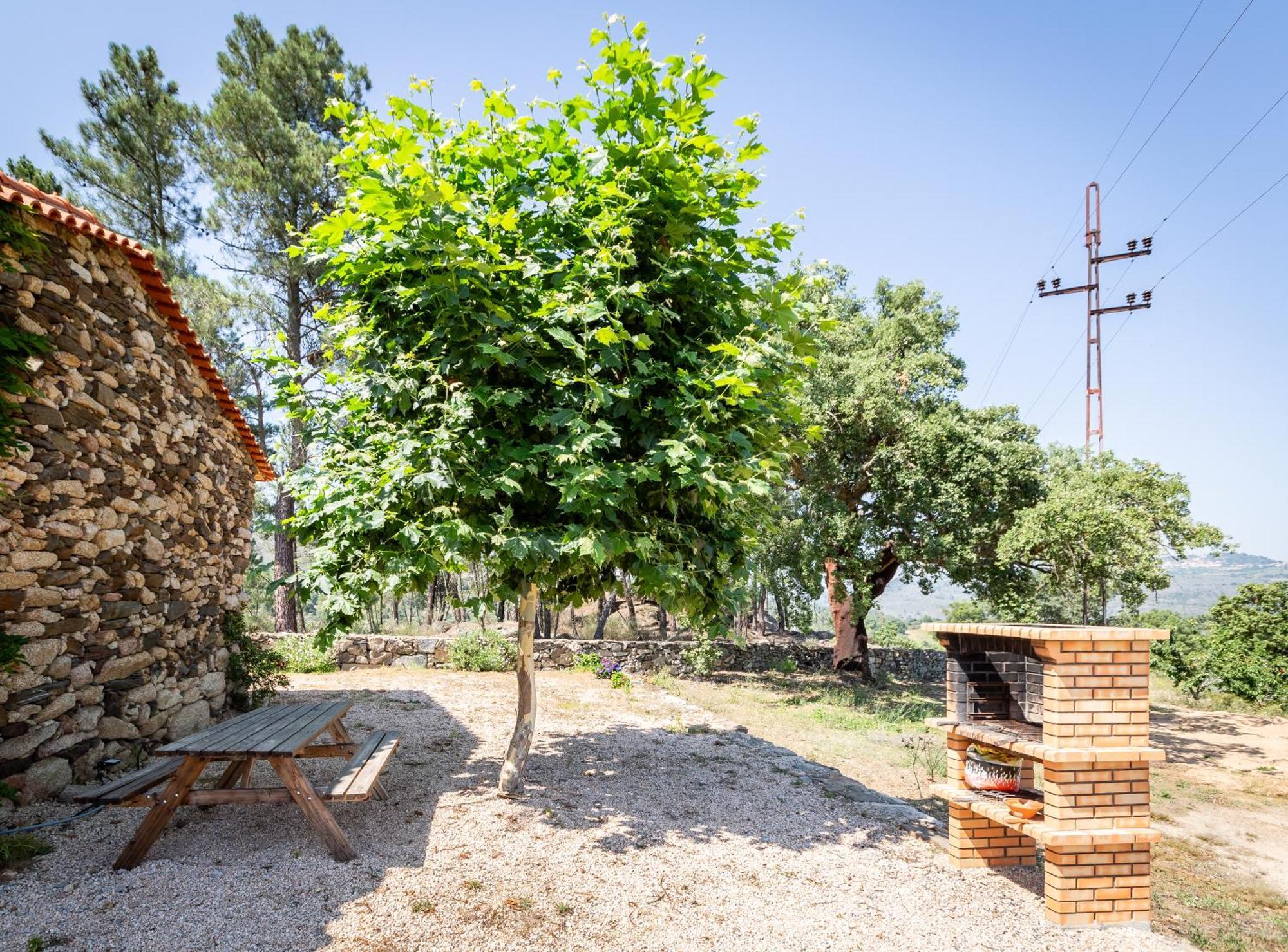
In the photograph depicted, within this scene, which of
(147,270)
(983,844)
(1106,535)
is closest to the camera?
(983,844)

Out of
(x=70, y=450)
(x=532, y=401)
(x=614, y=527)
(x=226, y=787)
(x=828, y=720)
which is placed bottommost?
(x=828, y=720)

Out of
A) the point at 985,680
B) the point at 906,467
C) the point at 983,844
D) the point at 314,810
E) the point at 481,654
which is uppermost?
the point at 906,467

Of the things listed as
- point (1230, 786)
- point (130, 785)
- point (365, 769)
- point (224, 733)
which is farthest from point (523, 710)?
point (1230, 786)

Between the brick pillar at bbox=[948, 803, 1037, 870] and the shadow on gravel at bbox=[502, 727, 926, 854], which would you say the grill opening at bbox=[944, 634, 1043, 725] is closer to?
Answer: the brick pillar at bbox=[948, 803, 1037, 870]

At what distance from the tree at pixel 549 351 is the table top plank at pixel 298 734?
2.56 ft

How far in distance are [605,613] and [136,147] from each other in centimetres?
1574

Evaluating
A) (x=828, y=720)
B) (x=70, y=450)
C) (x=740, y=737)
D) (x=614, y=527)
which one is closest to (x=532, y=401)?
(x=614, y=527)

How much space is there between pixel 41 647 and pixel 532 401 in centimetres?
391

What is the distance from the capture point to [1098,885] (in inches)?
160

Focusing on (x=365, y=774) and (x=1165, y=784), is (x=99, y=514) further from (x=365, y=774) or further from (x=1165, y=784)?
(x=1165, y=784)

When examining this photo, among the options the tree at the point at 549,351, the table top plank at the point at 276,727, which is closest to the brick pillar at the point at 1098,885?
the tree at the point at 549,351

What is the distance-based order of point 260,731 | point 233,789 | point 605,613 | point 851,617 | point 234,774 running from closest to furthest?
1. point 233,789
2. point 260,731
3. point 234,774
4. point 851,617
5. point 605,613

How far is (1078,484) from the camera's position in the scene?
46.3 feet

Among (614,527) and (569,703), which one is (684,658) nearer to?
(569,703)
